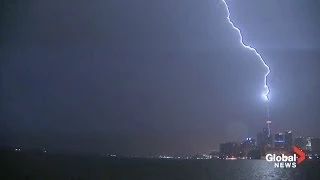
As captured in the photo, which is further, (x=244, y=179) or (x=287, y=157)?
(x=244, y=179)

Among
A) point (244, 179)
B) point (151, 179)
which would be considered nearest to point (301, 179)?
point (244, 179)

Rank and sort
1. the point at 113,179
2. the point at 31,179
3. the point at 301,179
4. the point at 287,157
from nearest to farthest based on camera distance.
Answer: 1. the point at 31,179
2. the point at 287,157
3. the point at 113,179
4. the point at 301,179

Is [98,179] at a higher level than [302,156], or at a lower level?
lower

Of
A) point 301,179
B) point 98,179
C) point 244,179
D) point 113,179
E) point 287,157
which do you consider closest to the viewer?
point 287,157

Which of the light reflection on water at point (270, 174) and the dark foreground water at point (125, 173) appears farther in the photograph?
the light reflection on water at point (270, 174)

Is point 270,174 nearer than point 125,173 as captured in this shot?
No

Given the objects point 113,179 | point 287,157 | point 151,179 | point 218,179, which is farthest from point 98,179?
point 287,157

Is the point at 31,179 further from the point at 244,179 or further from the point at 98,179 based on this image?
the point at 244,179

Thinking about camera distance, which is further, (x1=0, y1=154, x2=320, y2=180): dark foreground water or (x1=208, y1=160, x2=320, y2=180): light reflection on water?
(x1=208, y1=160, x2=320, y2=180): light reflection on water

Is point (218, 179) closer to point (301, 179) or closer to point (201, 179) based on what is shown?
point (201, 179)
